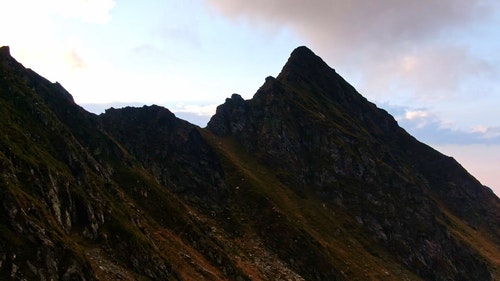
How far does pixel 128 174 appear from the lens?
98.5 m

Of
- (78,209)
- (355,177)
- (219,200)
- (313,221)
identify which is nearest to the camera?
(78,209)

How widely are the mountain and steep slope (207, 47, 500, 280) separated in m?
0.58

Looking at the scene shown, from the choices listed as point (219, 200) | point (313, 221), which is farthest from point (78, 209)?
point (313, 221)

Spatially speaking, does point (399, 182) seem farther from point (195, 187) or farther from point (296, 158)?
point (195, 187)

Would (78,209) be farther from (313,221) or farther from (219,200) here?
(313,221)

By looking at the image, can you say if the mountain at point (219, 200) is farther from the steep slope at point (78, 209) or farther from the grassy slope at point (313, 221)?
the grassy slope at point (313, 221)

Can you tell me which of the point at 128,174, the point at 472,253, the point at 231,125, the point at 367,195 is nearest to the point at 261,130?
the point at 231,125

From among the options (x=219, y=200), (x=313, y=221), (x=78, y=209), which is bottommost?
(x=78, y=209)

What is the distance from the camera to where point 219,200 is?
119312 mm

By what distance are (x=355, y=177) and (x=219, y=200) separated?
59933 mm

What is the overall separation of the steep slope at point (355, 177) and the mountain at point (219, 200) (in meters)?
0.58

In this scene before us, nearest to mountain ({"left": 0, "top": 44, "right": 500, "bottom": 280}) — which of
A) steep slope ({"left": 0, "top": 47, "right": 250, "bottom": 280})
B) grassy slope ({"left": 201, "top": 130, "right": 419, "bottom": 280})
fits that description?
Answer: steep slope ({"left": 0, "top": 47, "right": 250, "bottom": 280})

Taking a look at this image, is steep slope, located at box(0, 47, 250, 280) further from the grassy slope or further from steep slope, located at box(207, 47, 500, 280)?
steep slope, located at box(207, 47, 500, 280)

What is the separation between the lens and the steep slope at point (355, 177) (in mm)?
134750
